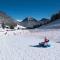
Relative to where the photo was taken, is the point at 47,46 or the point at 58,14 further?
the point at 58,14

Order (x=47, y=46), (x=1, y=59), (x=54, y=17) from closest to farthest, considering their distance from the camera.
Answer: (x=1, y=59) < (x=47, y=46) < (x=54, y=17)

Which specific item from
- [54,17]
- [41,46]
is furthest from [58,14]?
[41,46]

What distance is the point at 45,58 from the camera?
10688mm

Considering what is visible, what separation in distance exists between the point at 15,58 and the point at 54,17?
100 metres

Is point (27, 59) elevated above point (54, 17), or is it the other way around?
point (54, 17)

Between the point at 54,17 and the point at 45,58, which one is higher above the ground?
the point at 54,17

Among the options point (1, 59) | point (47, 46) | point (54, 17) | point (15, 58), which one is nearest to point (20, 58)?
point (15, 58)

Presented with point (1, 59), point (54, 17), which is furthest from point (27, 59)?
point (54, 17)

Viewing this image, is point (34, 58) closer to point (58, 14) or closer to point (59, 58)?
point (59, 58)

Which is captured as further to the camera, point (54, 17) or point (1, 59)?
point (54, 17)

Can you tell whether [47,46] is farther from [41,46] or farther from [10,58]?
[10,58]

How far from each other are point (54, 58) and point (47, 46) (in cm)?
467

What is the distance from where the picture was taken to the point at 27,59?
10.4 m

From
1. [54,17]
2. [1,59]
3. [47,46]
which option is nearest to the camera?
[1,59]
